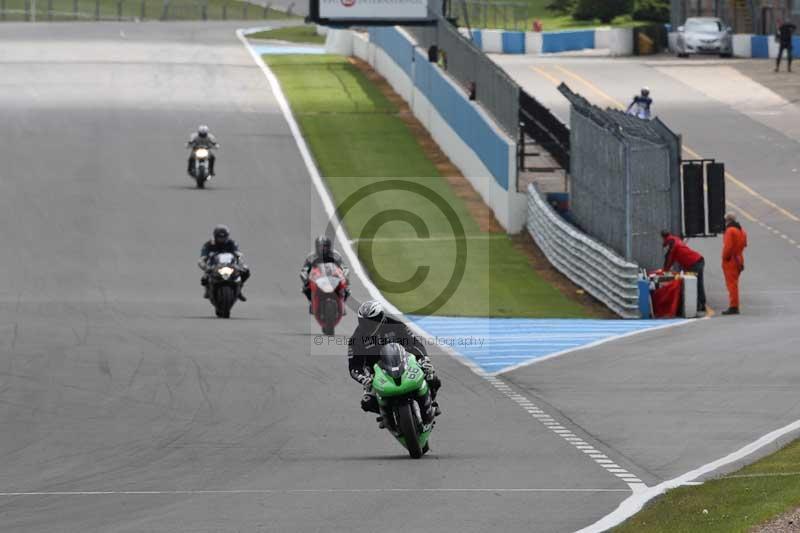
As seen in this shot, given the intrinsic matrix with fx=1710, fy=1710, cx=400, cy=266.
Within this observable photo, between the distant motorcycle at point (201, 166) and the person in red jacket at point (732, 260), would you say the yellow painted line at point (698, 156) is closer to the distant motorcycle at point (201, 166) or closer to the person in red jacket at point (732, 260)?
the person in red jacket at point (732, 260)

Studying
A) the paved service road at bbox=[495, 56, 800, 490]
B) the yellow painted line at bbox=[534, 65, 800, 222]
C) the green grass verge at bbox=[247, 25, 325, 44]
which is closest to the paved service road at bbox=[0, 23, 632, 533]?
the paved service road at bbox=[495, 56, 800, 490]

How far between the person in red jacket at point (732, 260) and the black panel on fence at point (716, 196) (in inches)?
67.1

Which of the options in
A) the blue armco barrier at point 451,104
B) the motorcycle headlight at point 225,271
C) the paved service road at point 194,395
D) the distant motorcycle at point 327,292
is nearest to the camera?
the paved service road at point 194,395

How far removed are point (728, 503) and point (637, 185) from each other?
1747cm

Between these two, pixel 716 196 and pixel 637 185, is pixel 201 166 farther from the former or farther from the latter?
pixel 716 196

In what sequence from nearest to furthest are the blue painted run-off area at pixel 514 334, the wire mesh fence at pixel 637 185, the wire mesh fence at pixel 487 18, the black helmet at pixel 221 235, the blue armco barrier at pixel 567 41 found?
the blue painted run-off area at pixel 514 334 < the black helmet at pixel 221 235 < the wire mesh fence at pixel 637 185 < the blue armco barrier at pixel 567 41 < the wire mesh fence at pixel 487 18

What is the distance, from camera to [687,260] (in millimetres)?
27859

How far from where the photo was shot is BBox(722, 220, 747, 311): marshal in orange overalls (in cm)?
2719

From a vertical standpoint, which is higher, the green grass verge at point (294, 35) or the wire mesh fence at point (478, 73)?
the green grass verge at point (294, 35)

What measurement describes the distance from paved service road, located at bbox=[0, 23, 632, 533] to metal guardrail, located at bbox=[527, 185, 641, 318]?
4.90m

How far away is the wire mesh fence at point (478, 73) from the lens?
126 ft

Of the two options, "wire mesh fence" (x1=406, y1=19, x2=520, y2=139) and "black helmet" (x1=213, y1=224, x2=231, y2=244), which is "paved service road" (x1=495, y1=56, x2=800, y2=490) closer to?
"wire mesh fence" (x1=406, y1=19, x2=520, y2=139)

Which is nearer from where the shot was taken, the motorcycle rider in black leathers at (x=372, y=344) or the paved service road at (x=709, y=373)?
the motorcycle rider in black leathers at (x=372, y=344)

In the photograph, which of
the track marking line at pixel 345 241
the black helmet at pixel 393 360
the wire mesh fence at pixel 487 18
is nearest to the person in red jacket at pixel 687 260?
the track marking line at pixel 345 241
